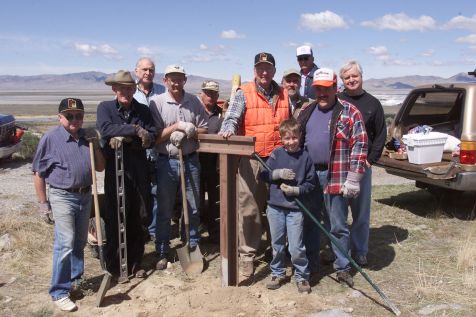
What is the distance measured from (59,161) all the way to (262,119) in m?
1.81

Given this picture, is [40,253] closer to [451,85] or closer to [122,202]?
[122,202]

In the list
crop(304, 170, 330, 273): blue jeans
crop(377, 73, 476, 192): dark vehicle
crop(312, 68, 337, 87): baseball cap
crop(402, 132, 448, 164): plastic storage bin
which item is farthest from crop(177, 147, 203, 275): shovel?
crop(402, 132, 448, 164): plastic storage bin

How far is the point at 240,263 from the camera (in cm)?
497

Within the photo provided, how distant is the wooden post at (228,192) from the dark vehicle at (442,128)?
10.6ft

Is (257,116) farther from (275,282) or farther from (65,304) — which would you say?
(65,304)

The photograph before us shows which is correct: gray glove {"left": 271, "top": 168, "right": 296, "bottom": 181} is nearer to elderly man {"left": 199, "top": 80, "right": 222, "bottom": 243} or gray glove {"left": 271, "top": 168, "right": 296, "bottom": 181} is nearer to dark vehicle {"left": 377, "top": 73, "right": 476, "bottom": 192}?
elderly man {"left": 199, "top": 80, "right": 222, "bottom": 243}

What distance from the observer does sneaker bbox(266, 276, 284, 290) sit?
460 centimetres

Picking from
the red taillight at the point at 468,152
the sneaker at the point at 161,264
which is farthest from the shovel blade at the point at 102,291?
the red taillight at the point at 468,152

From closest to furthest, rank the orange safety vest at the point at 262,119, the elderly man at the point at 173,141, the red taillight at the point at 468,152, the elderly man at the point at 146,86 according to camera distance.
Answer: the orange safety vest at the point at 262,119, the elderly man at the point at 173,141, the elderly man at the point at 146,86, the red taillight at the point at 468,152

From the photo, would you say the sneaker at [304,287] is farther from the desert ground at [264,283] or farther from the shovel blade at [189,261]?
the shovel blade at [189,261]

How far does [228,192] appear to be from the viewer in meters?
4.44

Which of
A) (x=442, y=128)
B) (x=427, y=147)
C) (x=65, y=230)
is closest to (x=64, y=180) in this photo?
(x=65, y=230)

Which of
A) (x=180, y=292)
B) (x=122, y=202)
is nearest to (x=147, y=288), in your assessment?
(x=180, y=292)

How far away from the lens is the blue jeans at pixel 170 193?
4.98m
